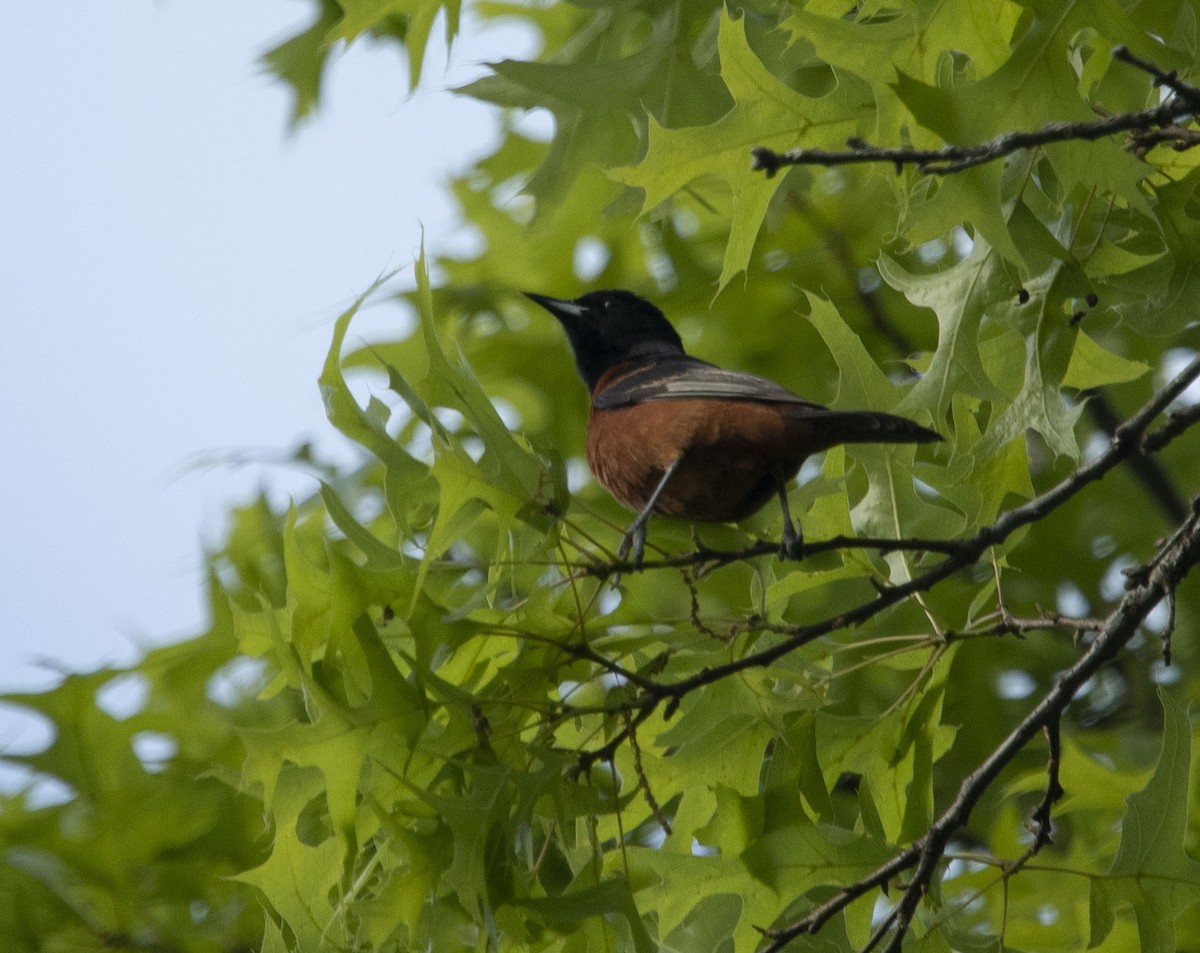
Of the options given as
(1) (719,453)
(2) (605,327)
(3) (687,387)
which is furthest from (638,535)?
(2) (605,327)

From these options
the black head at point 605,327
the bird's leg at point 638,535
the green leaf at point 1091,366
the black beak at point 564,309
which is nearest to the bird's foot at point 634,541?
the bird's leg at point 638,535

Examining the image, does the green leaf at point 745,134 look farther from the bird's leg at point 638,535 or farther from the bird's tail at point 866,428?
the bird's leg at point 638,535

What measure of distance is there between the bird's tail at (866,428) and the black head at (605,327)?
4.61 feet

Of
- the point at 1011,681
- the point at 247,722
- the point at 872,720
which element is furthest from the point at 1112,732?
the point at 247,722

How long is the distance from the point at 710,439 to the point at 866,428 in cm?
42

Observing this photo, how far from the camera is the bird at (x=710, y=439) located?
292 cm

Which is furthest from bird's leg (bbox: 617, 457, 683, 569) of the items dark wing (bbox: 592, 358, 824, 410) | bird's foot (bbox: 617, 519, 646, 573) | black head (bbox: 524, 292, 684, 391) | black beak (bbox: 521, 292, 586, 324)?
black beak (bbox: 521, 292, 586, 324)

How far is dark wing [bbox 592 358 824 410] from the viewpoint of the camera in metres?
3.16

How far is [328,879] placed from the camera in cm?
265

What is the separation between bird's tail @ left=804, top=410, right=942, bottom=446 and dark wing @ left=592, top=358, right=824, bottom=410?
0.11m

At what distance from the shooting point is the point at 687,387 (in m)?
3.37

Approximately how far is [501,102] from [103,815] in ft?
7.85

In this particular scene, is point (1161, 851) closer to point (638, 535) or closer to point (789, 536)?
point (789, 536)

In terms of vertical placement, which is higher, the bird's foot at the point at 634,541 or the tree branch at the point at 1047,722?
the bird's foot at the point at 634,541
